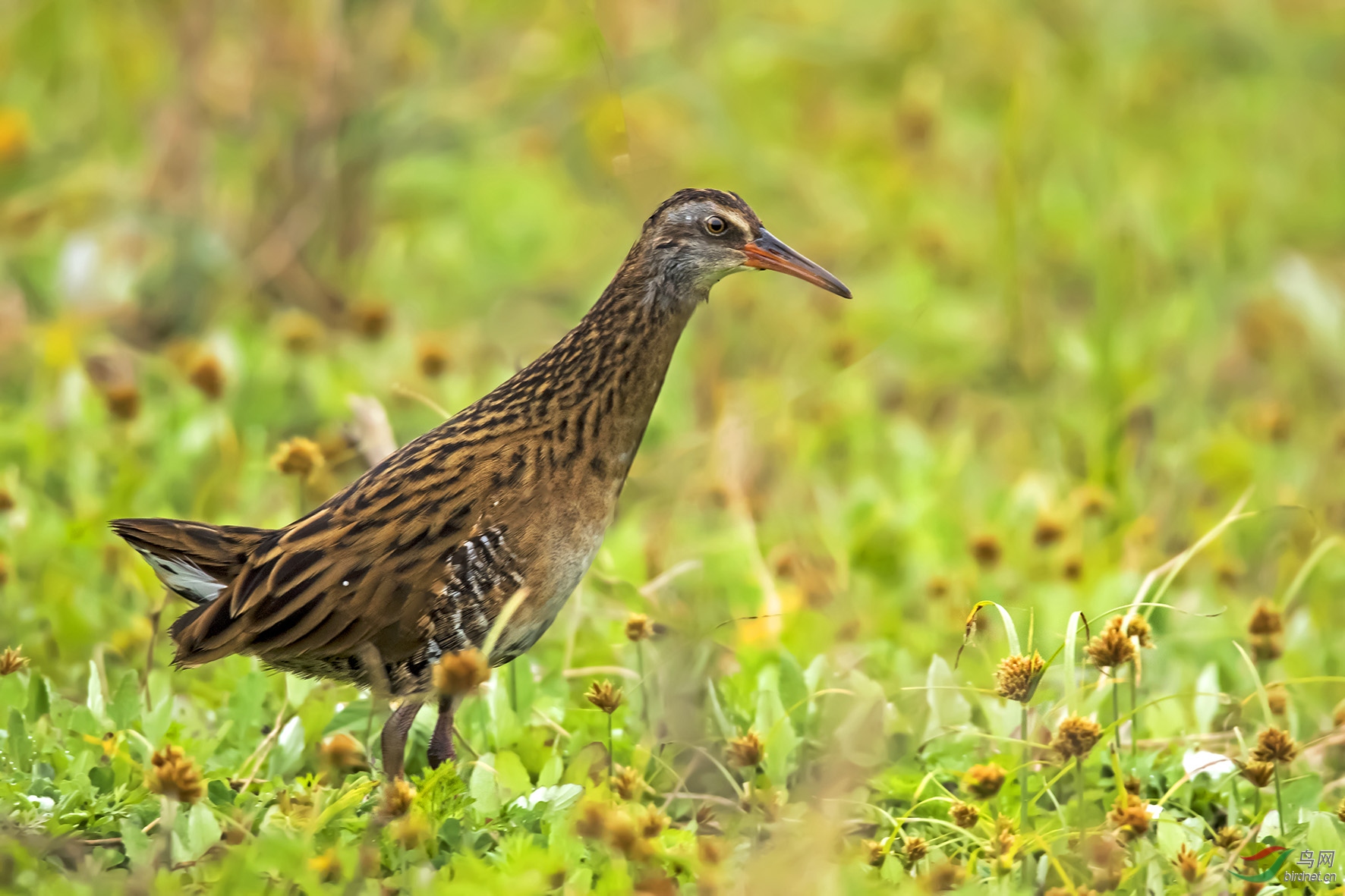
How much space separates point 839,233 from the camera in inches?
282

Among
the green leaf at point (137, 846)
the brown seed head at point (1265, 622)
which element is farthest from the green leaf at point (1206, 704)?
the green leaf at point (137, 846)

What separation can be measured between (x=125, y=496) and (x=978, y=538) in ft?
7.81

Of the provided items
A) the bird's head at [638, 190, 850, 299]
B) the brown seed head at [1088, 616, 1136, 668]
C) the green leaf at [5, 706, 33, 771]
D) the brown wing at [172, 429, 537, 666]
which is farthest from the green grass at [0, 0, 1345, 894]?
the bird's head at [638, 190, 850, 299]

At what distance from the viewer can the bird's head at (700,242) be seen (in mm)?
3637

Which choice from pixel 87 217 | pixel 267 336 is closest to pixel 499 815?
pixel 267 336

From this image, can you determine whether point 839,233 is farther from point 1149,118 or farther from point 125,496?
point 125,496

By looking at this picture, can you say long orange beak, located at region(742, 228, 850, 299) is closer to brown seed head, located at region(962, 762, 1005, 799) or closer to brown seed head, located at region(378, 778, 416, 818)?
brown seed head, located at region(962, 762, 1005, 799)

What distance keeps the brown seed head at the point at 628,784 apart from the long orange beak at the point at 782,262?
3.92 ft

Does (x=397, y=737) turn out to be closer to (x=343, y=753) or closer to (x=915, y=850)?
(x=343, y=753)

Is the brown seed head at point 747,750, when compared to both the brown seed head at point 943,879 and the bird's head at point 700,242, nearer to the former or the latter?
the brown seed head at point 943,879

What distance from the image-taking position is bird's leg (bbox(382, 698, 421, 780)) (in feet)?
10.7

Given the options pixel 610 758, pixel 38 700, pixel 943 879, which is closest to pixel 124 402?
pixel 38 700

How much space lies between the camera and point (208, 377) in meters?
5.00

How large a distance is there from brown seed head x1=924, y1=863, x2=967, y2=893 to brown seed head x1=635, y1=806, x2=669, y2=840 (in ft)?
1.57
